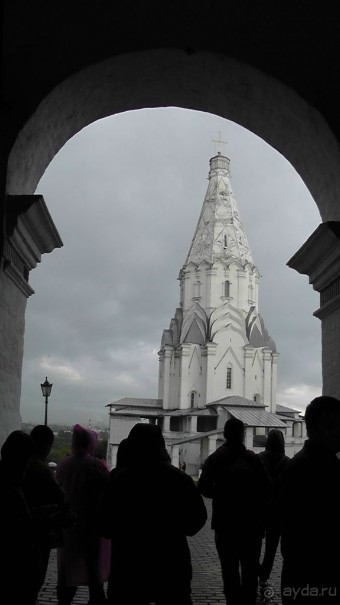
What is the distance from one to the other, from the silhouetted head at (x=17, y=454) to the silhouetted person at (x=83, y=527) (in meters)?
1.81

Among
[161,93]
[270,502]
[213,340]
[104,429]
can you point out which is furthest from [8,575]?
[104,429]

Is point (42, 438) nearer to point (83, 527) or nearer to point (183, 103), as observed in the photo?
point (83, 527)

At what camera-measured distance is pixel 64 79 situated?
573 cm

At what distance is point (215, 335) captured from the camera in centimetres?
6109

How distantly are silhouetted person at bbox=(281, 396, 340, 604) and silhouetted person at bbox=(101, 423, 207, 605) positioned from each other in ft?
1.53

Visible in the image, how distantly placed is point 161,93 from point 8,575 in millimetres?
5387

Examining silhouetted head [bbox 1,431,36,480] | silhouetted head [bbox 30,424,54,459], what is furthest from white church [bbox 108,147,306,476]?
silhouetted head [bbox 1,431,36,480]

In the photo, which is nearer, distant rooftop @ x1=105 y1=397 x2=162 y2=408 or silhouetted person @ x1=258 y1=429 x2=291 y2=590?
silhouetted person @ x1=258 y1=429 x2=291 y2=590

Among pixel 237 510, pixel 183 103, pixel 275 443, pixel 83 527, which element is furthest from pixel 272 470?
pixel 183 103

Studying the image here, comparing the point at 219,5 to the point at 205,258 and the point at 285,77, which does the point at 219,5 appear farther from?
the point at 205,258

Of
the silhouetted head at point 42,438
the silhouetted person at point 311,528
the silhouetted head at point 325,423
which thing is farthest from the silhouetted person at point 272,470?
the silhouetted person at point 311,528

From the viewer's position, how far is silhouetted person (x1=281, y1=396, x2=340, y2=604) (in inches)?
117

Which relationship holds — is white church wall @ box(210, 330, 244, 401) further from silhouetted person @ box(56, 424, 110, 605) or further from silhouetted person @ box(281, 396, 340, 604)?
silhouetted person @ box(281, 396, 340, 604)

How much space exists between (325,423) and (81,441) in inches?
105
